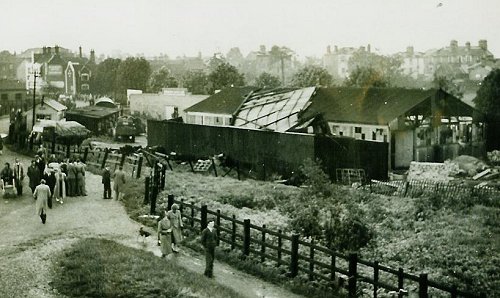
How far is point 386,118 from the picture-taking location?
32.8m

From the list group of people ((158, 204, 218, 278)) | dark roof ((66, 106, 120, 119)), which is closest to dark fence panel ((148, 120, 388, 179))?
group of people ((158, 204, 218, 278))

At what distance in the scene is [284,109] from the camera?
3503 cm

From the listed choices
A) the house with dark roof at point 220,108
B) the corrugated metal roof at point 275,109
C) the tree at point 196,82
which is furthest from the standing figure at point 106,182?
the tree at point 196,82

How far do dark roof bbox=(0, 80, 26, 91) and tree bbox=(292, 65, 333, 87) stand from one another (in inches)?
1301

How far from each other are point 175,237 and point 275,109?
2021 cm

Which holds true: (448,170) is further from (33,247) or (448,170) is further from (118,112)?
(118,112)

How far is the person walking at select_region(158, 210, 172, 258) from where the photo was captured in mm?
15586

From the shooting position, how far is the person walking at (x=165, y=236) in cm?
1559

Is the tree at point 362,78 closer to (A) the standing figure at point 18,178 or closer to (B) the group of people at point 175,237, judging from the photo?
(A) the standing figure at point 18,178

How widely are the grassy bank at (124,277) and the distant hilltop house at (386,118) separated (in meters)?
17.9

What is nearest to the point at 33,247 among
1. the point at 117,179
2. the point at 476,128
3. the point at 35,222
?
the point at 35,222

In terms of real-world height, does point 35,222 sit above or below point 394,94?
below

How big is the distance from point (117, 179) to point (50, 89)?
7438 cm

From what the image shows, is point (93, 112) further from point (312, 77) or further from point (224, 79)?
point (312, 77)
